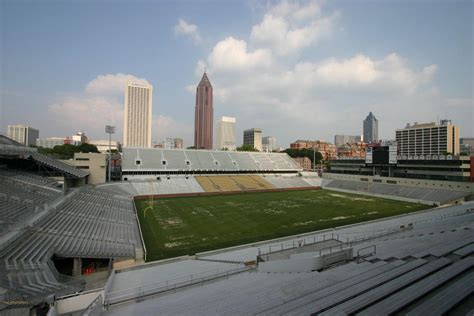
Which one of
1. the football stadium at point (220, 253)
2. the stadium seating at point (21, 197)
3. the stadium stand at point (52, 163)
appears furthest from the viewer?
the stadium stand at point (52, 163)

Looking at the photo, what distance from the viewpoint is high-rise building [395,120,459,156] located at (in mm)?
100375

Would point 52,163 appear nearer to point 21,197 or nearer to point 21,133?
point 21,197

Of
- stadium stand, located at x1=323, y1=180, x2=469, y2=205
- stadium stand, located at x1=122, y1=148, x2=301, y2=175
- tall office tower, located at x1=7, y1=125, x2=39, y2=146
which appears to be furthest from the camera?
tall office tower, located at x1=7, y1=125, x2=39, y2=146

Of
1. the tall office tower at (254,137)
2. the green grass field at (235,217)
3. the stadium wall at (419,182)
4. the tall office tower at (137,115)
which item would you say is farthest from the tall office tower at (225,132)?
the green grass field at (235,217)

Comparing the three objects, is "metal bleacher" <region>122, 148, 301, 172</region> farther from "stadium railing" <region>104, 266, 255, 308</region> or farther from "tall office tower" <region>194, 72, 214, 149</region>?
"tall office tower" <region>194, 72, 214, 149</region>

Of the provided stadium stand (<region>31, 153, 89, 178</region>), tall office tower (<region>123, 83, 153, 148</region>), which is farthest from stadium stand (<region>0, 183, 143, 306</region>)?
tall office tower (<region>123, 83, 153, 148</region>)

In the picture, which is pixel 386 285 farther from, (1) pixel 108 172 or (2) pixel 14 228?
(1) pixel 108 172

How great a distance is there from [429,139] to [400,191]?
8918cm

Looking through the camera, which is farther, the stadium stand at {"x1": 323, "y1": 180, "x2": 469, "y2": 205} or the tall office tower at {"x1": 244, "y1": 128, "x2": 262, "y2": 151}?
the tall office tower at {"x1": 244, "y1": 128, "x2": 262, "y2": 151}

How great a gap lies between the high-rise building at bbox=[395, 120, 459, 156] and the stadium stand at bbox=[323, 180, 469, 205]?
70947 millimetres

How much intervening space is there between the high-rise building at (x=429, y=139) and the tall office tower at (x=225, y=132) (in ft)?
360

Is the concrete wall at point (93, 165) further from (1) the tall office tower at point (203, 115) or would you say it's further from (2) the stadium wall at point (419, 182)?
(1) the tall office tower at point (203, 115)

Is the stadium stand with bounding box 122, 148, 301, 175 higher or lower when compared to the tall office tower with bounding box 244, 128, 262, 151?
lower

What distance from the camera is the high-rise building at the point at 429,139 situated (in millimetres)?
100375
